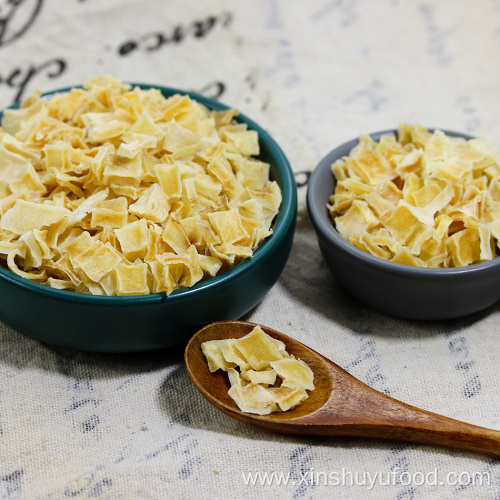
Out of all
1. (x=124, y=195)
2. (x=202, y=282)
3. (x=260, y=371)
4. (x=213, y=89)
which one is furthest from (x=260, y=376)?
(x=213, y=89)

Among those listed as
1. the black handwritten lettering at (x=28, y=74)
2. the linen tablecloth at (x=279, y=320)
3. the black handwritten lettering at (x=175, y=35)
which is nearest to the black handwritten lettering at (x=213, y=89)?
the linen tablecloth at (x=279, y=320)

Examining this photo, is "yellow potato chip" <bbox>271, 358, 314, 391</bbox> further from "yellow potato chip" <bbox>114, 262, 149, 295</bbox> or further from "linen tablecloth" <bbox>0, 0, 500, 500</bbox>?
"yellow potato chip" <bbox>114, 262, 149, 295</bbox>

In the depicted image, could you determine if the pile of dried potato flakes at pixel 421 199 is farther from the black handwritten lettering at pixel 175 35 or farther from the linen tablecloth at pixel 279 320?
the black handwritten lettering at pixel 175 35

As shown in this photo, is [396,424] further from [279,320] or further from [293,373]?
[279,320]

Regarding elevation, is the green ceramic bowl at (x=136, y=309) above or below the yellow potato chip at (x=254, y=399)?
above

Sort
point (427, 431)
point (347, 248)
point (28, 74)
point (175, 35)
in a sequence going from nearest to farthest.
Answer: point (427, 431)
point (347, 248)
point (28, 74)
point (175, 35)
